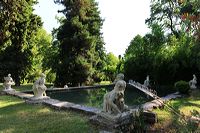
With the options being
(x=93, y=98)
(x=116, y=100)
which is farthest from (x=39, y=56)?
(x=116, y=100)

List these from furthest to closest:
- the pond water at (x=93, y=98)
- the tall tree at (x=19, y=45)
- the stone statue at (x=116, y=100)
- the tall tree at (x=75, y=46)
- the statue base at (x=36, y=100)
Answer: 1. the tall tree at (x=75, y=46)
2. the tall tree at (x=19, y=45)
3. the pond water at (x=93, y=98)
4. the statue base at (x=36, y=100)
5. the stone statue at (x=116, y=100)

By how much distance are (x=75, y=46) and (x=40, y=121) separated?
21308 millimetres

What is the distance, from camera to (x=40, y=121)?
1009 centimetres

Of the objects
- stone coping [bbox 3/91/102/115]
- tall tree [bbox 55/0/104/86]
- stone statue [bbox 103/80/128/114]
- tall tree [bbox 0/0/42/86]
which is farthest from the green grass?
tall tree [bbox 55/0/104/86]

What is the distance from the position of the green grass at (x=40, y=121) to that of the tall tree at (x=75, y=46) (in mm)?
17345

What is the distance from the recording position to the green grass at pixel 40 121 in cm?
895

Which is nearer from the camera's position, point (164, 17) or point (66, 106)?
point (66, 106)

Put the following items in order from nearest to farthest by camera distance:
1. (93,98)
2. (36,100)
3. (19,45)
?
(36,100) < (93,98) < (19,45)

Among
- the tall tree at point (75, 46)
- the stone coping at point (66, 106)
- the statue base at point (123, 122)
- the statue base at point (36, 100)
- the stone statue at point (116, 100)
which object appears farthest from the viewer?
the tall tree at point (75, 46)

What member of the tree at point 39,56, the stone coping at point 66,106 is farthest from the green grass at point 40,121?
the tree at point 39,56

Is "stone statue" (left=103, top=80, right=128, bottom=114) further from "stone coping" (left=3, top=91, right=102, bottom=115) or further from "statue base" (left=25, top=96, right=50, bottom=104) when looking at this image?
"statue base" (left=25, top=96, right=50, bottom=104)

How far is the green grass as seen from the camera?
895cm

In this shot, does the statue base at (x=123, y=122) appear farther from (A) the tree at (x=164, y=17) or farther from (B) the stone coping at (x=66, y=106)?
(A) the tree at (x=164, y=17)

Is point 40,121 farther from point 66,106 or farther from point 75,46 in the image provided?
point 75,46
